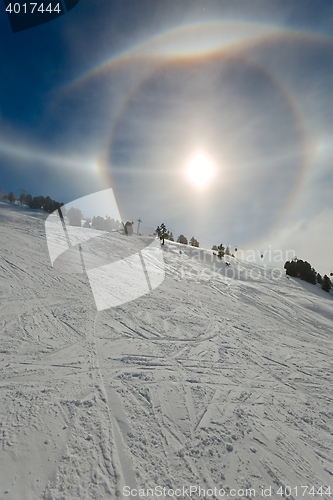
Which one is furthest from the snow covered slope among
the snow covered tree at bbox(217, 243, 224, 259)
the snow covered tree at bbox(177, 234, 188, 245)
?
the snow covered tree at bbox(177, 234, 188, 245)

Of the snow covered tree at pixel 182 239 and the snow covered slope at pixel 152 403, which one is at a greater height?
the snow covered tree at pixel 182 239

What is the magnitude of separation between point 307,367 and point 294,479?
502 centimetres

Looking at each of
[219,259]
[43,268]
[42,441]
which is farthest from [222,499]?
[219,259]

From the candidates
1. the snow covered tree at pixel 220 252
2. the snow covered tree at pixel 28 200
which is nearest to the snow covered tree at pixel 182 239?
the snow covered tree at pixel 220 252

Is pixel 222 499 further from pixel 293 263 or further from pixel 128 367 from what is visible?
pixel 293 263

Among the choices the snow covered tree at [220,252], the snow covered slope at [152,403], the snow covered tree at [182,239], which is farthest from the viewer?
the snow covered tree at [182,239]

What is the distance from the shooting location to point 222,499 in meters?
3.48

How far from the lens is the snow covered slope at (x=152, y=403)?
369 centimetres

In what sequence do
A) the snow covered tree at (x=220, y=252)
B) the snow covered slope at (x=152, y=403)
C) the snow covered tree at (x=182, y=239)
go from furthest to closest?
the snow covered tree at (x=182, y=239) → the snow covered tree at (x=220, y=252) → the snow covered slope at (x=152, y=403)

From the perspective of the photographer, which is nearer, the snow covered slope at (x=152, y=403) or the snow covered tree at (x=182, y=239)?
the snow covered slope at (x=152, y=403)

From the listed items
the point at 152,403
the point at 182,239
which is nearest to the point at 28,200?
the point at 182,239

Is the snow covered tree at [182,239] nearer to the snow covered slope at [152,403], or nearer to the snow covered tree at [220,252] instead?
the snow covered tree at [220,252]

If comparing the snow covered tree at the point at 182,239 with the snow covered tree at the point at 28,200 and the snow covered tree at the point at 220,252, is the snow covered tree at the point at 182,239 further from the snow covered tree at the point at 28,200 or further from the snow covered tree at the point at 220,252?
the snow covered tree at the point at 28,200

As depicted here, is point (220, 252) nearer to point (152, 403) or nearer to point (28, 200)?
point (152, 403)
